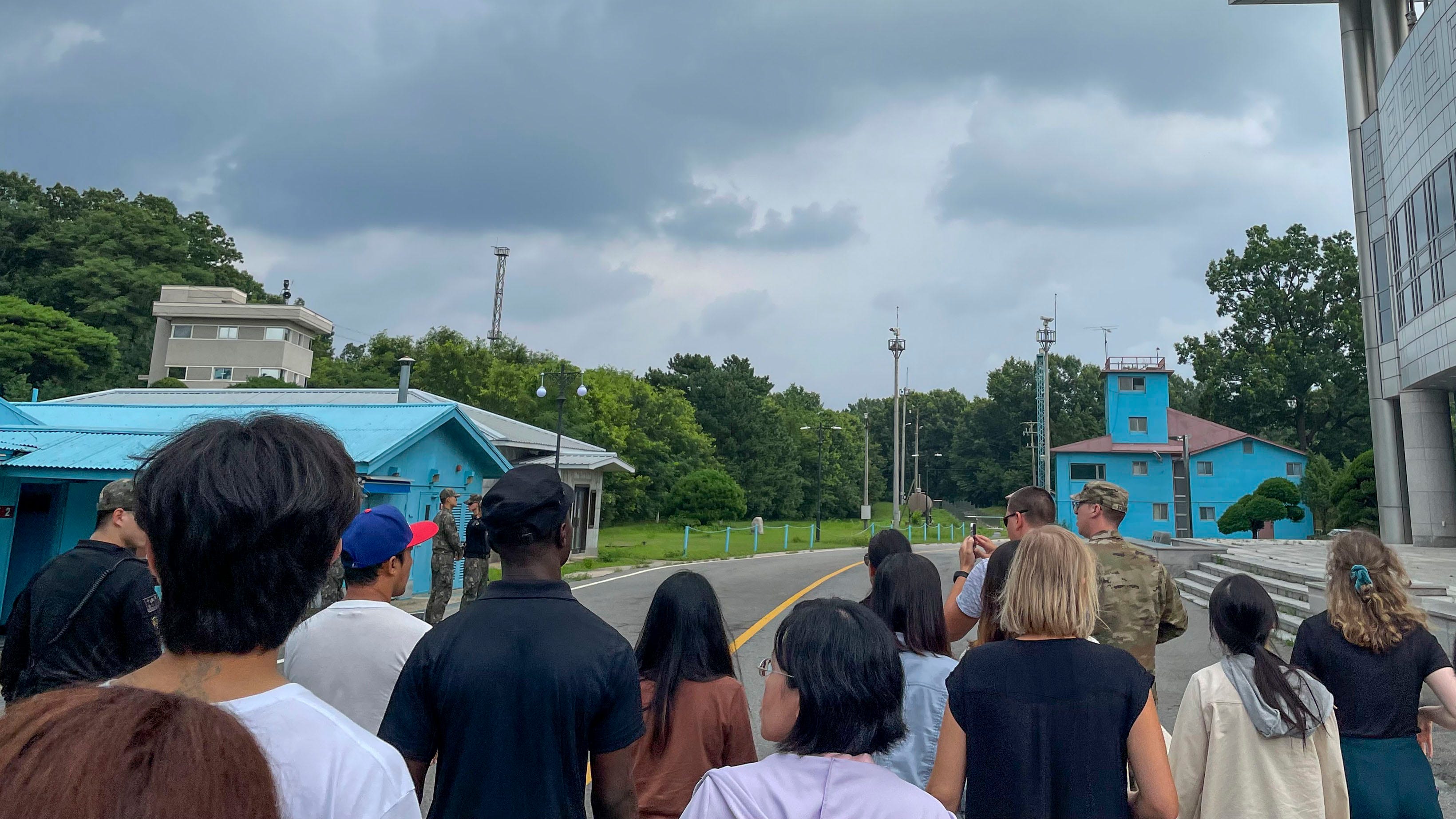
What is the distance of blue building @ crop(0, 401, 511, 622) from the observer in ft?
45.2

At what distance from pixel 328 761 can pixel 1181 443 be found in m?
61.9

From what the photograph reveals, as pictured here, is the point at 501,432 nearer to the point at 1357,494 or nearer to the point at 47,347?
the point at 47,347

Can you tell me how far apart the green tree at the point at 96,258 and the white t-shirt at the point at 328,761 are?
2206 inches

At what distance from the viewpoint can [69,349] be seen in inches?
1657

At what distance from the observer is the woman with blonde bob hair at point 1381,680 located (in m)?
3.42

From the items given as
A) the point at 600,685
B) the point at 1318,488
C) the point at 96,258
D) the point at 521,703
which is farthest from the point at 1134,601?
the point at 96,258

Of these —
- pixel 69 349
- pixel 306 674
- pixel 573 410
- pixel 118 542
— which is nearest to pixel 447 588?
pixel 118 542

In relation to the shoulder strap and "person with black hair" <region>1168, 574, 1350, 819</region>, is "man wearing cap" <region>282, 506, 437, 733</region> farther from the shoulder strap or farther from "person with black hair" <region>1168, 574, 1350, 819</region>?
"person with black hair" <region>1168, 574, 1350, 819</region>

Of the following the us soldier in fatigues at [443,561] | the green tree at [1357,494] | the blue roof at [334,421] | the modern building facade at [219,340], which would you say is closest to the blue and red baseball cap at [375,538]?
the us soldier in fatigues at [443,561]

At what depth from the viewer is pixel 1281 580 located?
1641 cm

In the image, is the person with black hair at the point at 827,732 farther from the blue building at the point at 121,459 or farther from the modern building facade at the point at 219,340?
the modern building facade at the point at 219,340

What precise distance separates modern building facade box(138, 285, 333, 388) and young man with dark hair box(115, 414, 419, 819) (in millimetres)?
59637

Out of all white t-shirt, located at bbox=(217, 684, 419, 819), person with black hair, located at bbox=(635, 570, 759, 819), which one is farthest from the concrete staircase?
white t-shirt, located at bbox=(217, 684, 419, 819)

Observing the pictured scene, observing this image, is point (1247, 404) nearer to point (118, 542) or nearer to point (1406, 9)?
point (1406, 9)
